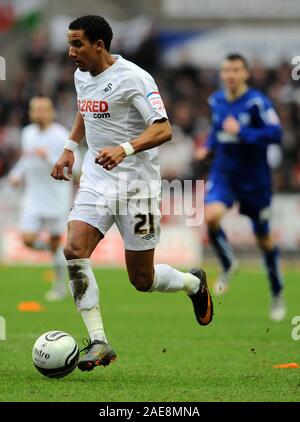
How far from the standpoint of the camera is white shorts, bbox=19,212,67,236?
43.7ft

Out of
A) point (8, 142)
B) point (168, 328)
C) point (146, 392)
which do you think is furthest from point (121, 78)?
point (8, 142)

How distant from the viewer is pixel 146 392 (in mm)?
6082

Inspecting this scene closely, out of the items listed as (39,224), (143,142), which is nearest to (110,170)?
(143,142)

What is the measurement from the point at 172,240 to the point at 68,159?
12311mm

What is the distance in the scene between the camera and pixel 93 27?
22.7ft

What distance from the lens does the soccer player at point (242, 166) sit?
430 inches

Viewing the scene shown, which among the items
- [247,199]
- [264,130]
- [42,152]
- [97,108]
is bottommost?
[97,108]

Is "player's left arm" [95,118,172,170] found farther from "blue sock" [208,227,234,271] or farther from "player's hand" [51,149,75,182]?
"blue sock" [208,227,234,271]

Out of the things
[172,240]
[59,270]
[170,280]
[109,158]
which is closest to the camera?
[109,158]

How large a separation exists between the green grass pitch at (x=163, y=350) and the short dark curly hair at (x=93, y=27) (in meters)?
2.26

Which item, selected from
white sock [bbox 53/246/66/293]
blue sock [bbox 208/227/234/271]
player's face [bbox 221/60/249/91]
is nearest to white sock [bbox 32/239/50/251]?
white sock [bbox 53/246/66/293]

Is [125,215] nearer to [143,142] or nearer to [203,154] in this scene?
[143,142]

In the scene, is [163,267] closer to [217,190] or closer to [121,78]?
[121,78]

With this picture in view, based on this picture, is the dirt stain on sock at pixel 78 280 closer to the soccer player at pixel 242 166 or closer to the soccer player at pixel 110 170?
the soccer player at pixel 110 170
